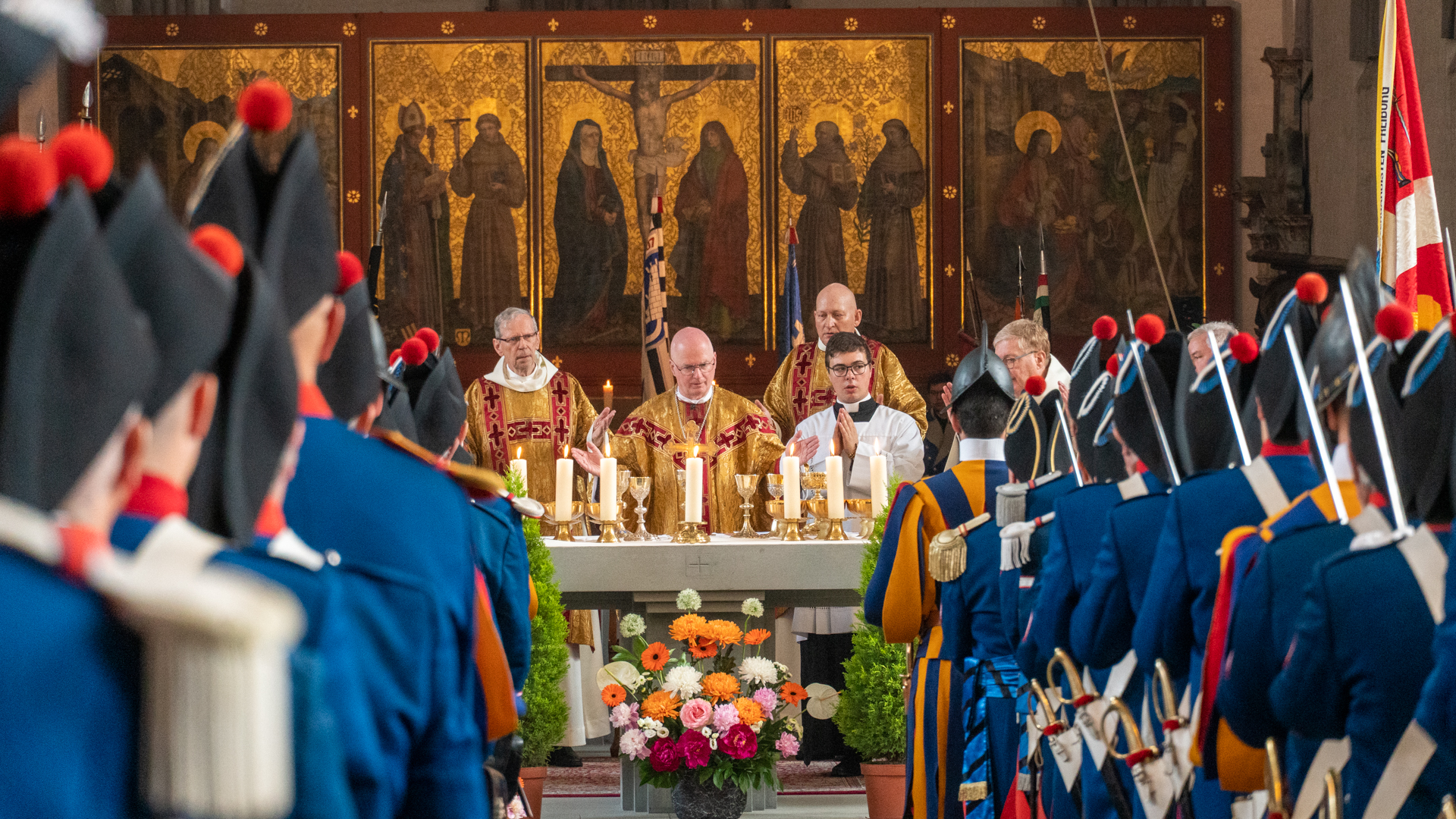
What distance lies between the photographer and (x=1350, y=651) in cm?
246

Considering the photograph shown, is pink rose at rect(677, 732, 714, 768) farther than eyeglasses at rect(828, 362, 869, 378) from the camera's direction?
No

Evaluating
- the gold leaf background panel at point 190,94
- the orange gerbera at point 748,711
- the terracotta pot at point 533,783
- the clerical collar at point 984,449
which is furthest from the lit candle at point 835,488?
the gold leaf background panel at point 190,94

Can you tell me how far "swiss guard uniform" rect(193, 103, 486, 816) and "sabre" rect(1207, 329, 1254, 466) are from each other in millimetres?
1890

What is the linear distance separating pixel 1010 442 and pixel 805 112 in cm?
916

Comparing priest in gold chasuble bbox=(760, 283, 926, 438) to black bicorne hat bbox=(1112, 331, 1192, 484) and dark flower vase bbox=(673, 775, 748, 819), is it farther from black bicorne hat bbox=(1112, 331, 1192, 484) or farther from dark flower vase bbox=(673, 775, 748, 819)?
black bicorne hat bbox=(1112, 331, 1192, 484)

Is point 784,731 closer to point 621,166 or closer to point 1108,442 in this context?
point 1108,442

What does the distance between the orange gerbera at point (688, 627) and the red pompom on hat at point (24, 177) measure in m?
5.00

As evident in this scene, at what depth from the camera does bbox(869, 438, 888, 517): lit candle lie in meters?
6.81

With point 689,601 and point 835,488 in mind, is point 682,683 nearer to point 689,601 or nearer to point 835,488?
point 689,601

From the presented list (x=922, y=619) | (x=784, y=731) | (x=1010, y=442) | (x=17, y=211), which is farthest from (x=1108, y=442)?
(x=17, y=211)

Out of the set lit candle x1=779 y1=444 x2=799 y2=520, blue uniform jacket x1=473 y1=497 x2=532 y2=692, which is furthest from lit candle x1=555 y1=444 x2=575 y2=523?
blue uniform jacket x1=473 y1=497 x2=532 y2=692

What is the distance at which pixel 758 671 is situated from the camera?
6.10m

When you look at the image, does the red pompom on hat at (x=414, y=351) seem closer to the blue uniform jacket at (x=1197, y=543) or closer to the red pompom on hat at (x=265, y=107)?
the blue uniform jacket at (x=1197, y=543)

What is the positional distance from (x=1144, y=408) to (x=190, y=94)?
37.6 feet
